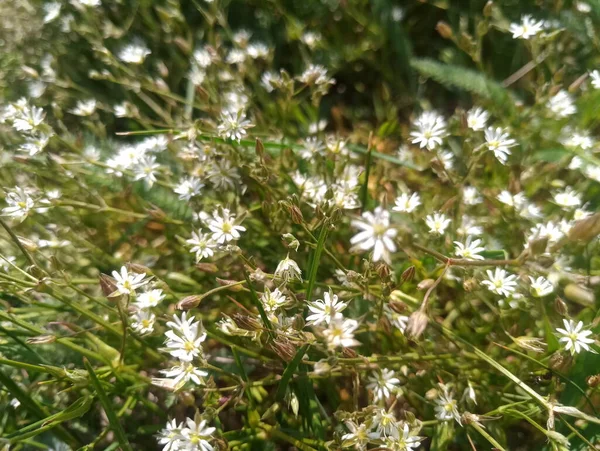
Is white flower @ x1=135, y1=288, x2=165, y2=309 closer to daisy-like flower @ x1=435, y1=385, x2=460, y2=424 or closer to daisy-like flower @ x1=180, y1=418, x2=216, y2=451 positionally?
daisy-like flower @ x1=180, y1=418, x2=216, y2=451

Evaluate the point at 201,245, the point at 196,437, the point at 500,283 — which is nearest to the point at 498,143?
the point at 500,283

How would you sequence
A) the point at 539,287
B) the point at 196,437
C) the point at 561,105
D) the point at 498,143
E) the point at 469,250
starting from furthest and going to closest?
the point at 561,105 → the point at 498,143 → the point at 469,250 → the point at 539,287 → the point at 196,437

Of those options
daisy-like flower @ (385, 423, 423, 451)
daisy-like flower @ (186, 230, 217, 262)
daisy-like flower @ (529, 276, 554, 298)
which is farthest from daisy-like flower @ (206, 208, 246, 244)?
daisy-like flower @ (529, 276, 554, 298)

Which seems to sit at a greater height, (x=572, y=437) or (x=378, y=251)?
(x=378, y=251)

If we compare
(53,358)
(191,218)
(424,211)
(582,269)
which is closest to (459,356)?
(582,269)

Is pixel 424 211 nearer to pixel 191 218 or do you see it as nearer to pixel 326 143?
pixel 326 143

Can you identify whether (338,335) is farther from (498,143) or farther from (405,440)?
(498,143)
